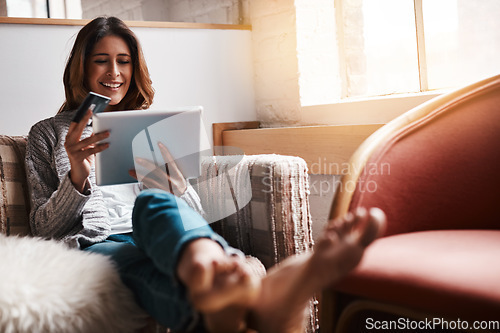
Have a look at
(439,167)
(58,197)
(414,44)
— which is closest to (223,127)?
(414,44)

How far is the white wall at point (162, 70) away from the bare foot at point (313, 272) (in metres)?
1.40

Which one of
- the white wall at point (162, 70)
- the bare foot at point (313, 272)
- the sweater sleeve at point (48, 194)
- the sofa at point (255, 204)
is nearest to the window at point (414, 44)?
the white wall at point (162, 70)

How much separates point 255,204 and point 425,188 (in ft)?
1.31

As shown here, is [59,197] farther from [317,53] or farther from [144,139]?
[317,53]

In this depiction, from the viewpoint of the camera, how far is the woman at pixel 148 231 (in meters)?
0.74

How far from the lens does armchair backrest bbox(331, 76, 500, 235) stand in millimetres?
1087

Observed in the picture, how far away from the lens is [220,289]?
2.31 feet

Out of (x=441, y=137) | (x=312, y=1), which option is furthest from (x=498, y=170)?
(x=312, y=1)

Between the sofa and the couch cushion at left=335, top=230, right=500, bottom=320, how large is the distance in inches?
10.2

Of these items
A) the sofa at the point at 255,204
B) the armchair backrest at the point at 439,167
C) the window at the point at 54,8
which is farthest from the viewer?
the window at the point at 54,8

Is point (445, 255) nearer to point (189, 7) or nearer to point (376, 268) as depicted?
point (376, 268)

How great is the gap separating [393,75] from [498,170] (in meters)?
0.95

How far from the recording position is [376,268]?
892mm

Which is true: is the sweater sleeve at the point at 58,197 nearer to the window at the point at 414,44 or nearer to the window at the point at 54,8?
the window at the point at 414,44
